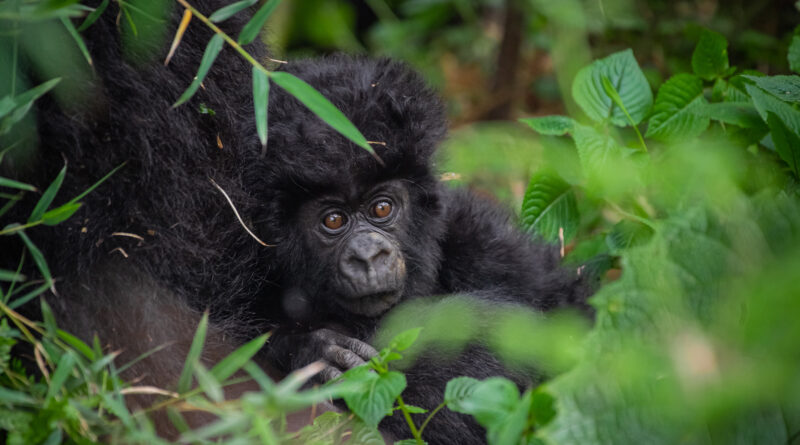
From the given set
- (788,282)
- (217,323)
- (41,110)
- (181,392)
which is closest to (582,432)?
(788,282)

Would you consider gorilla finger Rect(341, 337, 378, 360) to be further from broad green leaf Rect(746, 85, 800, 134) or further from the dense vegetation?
broad green leaf Rect(746, 85, 800, 134)

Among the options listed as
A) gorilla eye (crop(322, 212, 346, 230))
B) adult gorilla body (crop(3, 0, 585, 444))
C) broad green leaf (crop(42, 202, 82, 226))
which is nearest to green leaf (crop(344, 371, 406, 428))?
adult gorilla body (crop(3, 0, 585, 444))

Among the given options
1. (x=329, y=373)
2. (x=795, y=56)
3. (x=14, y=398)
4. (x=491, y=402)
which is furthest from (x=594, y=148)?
(x=14, y=398)

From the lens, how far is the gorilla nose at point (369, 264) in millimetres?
2371

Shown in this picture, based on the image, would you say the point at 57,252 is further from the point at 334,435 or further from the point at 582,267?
the point at 582,267

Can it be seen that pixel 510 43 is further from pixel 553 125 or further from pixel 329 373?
pixel 329 373

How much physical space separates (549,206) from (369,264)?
0.59m

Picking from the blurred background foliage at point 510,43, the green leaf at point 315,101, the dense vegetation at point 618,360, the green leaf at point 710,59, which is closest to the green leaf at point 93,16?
the dense vegetation at point 618,360

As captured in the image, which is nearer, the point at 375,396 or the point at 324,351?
the point at 375,396

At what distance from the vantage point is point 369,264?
2.39m

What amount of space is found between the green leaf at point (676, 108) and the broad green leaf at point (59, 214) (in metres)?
1.62

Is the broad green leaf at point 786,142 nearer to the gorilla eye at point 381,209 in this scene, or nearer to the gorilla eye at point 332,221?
the gorilla eye at point 381,209

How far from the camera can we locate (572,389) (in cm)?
139

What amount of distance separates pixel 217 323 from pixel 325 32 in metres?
3.21
